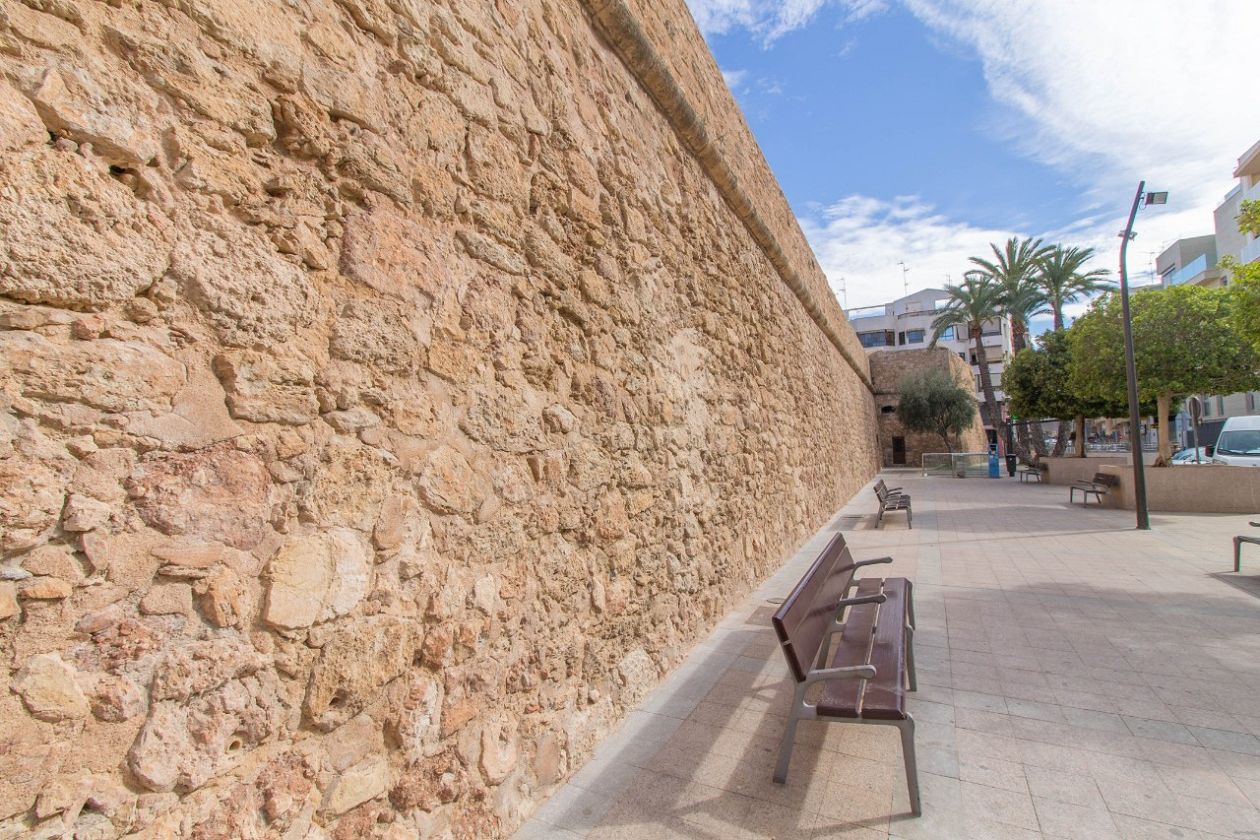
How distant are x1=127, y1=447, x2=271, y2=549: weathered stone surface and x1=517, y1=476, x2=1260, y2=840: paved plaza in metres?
1.44

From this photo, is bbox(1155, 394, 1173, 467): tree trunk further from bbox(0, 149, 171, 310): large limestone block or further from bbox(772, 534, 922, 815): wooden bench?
bbox(0, 149, 171, 310): large limestone block

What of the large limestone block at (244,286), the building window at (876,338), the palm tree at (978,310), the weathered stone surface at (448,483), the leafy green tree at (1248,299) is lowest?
the weathered stone surface at (448,483)

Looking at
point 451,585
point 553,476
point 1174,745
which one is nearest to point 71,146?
point 451,585

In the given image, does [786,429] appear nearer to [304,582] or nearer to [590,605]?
[590,605]

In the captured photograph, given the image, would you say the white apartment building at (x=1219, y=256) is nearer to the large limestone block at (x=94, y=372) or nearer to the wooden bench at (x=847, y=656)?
the wooden bench at (x=847, y=656)

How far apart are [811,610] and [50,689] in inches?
99.0

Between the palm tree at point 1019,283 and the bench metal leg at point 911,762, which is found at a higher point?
the palm tree at point 1019,283

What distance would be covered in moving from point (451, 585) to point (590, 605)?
878 mm

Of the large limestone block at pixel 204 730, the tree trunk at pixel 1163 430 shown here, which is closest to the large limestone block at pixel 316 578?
the large limestone block at pixel 204 730

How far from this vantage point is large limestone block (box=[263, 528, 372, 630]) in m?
1.49

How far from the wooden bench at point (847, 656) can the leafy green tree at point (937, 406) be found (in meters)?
25.0

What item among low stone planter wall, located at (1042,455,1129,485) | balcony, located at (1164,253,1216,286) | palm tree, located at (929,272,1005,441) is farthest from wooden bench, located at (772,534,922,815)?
balcony, located at (1164,253,1216,286)

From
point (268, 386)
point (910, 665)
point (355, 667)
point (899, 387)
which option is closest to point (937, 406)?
point (899, 387)

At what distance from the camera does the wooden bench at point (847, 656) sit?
2.17m
